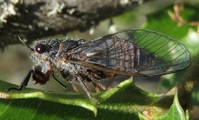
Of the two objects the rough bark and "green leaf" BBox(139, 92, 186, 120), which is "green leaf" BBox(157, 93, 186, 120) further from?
the rough bark

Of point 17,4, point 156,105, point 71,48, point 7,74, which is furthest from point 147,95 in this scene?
point 7,74

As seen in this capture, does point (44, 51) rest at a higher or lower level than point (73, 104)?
lower

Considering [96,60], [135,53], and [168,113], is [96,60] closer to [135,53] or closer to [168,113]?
[135,53]

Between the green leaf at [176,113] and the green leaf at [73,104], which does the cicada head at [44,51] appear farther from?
the green leaf at [176,113]

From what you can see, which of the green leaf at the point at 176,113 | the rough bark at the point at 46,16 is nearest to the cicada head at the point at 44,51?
the rough bark at the point at 46,16

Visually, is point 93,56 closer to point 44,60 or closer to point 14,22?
point 44,60

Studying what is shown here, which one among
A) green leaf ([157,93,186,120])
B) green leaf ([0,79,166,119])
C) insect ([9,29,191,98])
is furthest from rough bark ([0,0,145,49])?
green leaf ([157,93,186,120])

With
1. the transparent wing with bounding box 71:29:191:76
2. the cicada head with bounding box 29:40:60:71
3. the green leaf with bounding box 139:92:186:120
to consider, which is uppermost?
the green leaf with bounding box 139:92:186:120

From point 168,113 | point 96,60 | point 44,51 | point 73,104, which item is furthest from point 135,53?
point 73,104
